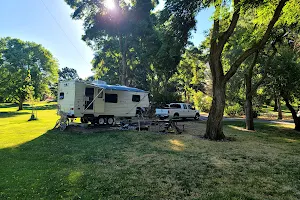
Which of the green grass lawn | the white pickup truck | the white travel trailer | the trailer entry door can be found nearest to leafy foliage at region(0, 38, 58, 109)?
the white travel trailer

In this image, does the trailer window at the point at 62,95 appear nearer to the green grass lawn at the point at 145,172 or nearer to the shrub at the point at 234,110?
the green grass lawn at the point at 145,172

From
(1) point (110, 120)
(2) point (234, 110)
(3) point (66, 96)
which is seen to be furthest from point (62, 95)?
(2) point (234, 110)

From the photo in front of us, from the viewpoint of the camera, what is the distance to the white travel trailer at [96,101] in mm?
14391

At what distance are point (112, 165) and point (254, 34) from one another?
10.5m

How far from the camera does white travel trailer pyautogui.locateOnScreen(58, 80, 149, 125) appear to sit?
14.4 m

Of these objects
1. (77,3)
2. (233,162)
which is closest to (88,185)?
(233,162)

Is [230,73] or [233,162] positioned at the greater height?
[230,73]

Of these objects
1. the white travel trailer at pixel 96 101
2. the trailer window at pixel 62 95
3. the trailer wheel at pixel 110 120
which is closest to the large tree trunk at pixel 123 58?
the white travel trailer at pixel 96 101

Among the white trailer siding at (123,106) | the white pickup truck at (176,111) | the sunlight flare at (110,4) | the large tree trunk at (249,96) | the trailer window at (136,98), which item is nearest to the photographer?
the large tree trunk at (249,96)

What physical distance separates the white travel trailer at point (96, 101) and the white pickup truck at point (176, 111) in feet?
8.73

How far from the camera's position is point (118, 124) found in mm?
16703

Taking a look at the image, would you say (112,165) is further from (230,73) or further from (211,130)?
(230,73)

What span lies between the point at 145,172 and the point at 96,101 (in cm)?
1036

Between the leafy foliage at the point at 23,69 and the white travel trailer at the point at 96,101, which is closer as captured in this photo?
the white travel trailer at the point at 96,101
